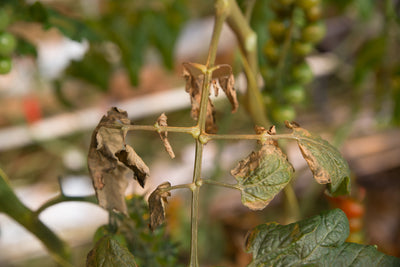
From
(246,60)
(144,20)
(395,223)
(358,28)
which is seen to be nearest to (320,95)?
(358,28)

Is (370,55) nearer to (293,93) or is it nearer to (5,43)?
Result: (293,93)

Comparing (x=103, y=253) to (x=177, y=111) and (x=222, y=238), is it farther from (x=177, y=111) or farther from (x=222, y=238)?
(x=177, y=111)

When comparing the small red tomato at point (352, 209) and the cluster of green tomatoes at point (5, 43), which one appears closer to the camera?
the cluster of green tomatoes at point (5, 43)

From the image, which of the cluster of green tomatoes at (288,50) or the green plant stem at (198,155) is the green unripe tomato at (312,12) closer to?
the cluster of green tomatoes at (288,50)

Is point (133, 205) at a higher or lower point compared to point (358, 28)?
lower

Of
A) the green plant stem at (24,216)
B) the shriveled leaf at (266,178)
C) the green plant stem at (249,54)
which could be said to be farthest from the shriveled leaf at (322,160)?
the green plant stem at (24,216)

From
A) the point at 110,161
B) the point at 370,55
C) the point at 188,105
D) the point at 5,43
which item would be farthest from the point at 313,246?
the point at 188,105
